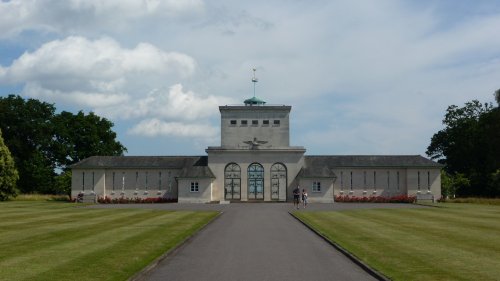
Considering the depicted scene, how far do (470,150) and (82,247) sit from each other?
73.2 metres

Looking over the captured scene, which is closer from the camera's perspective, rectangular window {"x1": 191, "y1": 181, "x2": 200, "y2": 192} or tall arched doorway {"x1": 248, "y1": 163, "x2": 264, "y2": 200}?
rectangular window {"x1": 191, "y1": 181, "x2": 200, "y2": 192}

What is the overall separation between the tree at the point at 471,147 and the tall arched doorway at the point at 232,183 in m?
27.6

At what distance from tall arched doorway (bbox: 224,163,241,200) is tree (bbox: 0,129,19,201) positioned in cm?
2401

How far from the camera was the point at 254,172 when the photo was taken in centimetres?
6481

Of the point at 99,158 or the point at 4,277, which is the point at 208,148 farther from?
the point at 4,277

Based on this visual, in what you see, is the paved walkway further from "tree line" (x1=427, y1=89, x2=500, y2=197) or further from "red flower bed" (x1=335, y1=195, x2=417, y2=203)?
"tree line" (x1=427, y1=89, x2=500, y2=197)

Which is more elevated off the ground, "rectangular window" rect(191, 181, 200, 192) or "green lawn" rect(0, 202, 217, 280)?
"rectangular window" rect(191, 181, 200, 192)

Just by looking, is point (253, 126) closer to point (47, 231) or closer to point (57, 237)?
point (47, 231)

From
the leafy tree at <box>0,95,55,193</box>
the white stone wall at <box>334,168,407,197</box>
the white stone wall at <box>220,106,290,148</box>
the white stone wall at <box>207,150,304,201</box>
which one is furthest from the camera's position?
the leafy tree at <box>0,95,55,193</box>

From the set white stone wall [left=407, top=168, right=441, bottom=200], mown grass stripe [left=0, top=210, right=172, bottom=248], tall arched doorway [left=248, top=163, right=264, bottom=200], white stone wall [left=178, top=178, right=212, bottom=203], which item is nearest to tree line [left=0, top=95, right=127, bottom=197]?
white stone wall [left=178, top=178, right=212, bottom=203]

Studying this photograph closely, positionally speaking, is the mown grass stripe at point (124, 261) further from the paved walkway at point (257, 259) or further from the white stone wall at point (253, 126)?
the white stone wall at point (253, 126)

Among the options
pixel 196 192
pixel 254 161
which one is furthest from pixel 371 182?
pixel 196 192

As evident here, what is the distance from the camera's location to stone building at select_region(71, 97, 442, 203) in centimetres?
6341

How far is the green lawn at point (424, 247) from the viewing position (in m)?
14.2
